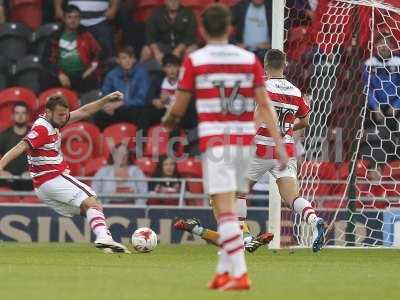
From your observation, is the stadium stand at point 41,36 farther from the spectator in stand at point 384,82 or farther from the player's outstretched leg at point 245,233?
the player's outstretched leg at point 245,233

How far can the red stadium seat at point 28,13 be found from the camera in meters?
20.0

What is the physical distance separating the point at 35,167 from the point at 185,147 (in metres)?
5.38

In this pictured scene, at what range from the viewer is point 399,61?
15.9m

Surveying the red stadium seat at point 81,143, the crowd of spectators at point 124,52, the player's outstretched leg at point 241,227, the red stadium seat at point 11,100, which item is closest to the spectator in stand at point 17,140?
the crowd of spectators at point 124,52

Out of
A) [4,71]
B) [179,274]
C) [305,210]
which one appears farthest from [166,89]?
[179,274]

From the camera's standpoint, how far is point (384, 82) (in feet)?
53.0

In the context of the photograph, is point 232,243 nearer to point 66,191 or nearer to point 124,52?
point 66,191

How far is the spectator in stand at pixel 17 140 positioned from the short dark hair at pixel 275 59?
576cm

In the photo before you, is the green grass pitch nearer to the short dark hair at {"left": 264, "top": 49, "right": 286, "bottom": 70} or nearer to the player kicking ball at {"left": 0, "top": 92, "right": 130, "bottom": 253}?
the player kicking ball at {"left": 0, "top": 92, "right": 130, "bottom": 253}

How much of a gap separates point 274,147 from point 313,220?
36.4 inches

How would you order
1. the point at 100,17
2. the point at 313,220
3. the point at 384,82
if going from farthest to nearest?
the point at 100,17 < the point at 384,82 < the point at 313,220

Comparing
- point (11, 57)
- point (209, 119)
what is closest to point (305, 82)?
point (11, 57)

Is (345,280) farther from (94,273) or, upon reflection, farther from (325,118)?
(325,118)

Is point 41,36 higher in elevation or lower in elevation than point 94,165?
higher
